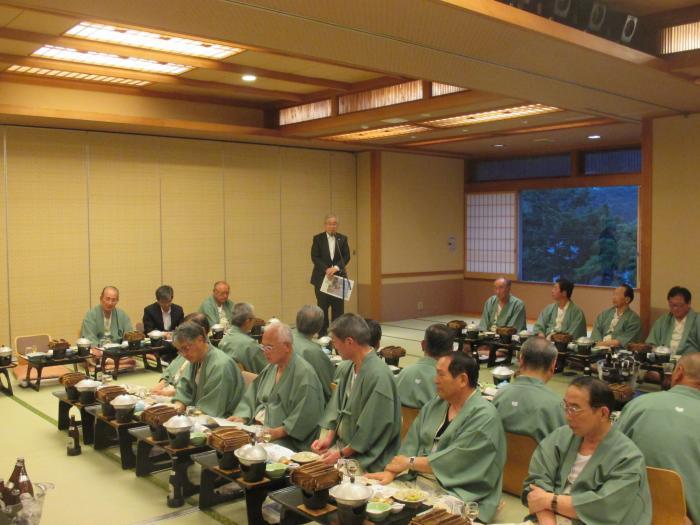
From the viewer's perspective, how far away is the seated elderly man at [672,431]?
3.05 m

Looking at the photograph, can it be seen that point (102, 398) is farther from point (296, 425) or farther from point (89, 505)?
point (296, 425)

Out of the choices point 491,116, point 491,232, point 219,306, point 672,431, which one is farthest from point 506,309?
point 672,431

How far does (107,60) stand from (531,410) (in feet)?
18.1

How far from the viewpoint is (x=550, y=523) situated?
2797mm

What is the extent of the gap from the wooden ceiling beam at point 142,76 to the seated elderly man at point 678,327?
16.6ft

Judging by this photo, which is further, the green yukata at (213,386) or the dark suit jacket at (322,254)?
the dark suit jacket at (322,254)

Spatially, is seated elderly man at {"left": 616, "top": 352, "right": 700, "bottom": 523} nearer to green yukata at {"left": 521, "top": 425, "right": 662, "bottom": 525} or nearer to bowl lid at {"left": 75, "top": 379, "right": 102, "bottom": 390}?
green yukata at {"left": 521, "top": 425, "right": 662, "bottom": 525}

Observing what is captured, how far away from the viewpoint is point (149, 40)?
6.05 meters

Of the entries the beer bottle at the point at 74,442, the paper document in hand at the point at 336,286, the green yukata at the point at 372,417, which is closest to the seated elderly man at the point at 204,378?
the beer bottle at the point at 74,442

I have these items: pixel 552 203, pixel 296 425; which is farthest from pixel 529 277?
pixel 296 425

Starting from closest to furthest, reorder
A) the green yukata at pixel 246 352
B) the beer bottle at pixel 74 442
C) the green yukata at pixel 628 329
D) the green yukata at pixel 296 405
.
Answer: the green yukata at pixel 296 405 < the beer bottle at pixel 74 442 < the green yukata at pixel 246 352 < the green yukata at pixel 628 329

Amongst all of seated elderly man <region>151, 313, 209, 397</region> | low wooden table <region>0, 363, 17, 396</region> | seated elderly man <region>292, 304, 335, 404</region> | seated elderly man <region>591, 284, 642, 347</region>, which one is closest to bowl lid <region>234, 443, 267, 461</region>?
seated elderly man <region>292, 304, 335, 404</region>

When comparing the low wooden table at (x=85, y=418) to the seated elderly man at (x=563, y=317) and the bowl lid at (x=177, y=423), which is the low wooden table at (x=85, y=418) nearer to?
the bowl lid at (x=177, y=423)

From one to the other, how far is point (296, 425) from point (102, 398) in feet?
5.10
